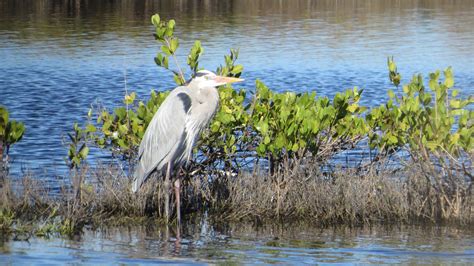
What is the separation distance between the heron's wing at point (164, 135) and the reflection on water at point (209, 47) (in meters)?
3.77

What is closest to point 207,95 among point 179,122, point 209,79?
point 209,79

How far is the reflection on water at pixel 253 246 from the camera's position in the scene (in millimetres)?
7863

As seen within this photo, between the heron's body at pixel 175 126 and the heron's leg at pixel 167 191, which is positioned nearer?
the heron's body at pixel 175 126

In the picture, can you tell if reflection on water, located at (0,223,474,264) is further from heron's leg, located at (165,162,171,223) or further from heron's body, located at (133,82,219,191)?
heron's body, located at (133,82,219,191)

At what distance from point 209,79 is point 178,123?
0.49 metres

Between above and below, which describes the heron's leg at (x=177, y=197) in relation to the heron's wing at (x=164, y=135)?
below

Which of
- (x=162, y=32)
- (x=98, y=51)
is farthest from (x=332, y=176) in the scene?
A: (x=98, y=51)

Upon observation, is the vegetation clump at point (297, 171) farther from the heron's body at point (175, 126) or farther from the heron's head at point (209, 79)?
the heron's head at point (209, 79)

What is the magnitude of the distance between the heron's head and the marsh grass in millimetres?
974

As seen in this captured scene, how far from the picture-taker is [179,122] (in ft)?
30.2

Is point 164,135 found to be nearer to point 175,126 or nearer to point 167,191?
point 175,126

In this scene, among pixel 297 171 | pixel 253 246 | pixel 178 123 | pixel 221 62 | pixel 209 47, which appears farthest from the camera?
pixel 209 47

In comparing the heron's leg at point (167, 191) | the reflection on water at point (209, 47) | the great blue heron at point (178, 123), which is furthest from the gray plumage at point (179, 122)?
the reflection on water at point (209, 47)

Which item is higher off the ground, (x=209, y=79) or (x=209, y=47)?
(x=209, y=79)
